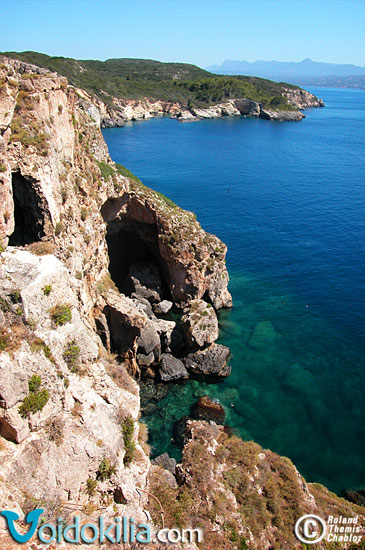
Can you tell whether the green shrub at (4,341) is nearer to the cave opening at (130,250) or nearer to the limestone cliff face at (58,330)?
the limestone cliff face at (58,330)

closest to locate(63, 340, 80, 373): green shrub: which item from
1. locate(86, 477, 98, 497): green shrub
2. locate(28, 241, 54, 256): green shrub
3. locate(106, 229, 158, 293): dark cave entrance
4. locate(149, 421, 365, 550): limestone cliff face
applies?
locate(86, 477, 98, 497): green shrub

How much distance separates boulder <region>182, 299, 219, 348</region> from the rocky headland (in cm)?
591

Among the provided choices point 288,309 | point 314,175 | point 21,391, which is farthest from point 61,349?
point 314,175

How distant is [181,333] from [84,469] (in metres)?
23.7

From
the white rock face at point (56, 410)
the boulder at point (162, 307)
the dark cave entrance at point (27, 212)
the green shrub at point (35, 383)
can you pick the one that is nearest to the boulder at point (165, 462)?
the white rock face at point (56, 410)

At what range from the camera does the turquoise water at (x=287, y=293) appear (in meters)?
30.1

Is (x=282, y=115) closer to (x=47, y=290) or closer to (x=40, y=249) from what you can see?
(x=40, y=249)

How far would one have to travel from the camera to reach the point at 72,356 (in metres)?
16.8

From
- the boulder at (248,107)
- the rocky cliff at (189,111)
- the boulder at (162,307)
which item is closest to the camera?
the boulder at (162,307)

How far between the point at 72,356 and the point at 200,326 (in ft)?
70.2

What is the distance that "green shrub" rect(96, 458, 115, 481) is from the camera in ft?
50.4

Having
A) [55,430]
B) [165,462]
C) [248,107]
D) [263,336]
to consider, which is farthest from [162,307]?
[248,107]

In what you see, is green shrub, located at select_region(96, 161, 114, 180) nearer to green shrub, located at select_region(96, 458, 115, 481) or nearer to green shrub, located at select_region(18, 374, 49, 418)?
green shrub, located at select_region(18, 374, 49, 418)

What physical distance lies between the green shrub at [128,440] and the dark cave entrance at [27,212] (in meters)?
11.9
